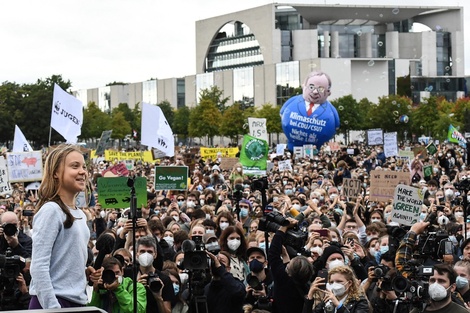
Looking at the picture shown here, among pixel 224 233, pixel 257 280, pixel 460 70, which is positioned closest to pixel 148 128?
pixel 224 233

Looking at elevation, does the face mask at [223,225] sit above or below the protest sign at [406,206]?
below

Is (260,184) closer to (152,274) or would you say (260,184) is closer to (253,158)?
(152,274)

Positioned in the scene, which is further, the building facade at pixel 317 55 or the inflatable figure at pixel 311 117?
the building facade at pixel 317 55

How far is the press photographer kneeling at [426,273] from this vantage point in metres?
6.64

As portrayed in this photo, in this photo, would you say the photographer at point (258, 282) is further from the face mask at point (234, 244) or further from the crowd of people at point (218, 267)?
the face mask at point (234, 244)

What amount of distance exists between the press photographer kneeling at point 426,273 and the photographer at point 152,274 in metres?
1.90

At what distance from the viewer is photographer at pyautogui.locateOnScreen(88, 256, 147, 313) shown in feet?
23.5

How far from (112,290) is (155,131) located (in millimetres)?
14526

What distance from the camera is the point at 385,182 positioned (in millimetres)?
16906

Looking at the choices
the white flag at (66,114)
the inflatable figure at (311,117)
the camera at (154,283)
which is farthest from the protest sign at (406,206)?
the inflatable figure at (311,117)

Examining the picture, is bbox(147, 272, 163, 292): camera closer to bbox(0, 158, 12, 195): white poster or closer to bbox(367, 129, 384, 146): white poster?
bbox(0, 158, 12, 195): white poster

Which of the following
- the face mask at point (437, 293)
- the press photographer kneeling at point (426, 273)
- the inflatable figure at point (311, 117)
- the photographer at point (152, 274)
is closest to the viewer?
the press photographer kneeling at point (426, 273)

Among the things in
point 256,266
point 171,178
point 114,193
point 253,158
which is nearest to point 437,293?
point 256,266

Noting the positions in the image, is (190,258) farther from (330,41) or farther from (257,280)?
(330,41)
